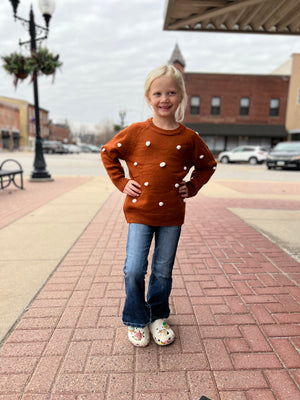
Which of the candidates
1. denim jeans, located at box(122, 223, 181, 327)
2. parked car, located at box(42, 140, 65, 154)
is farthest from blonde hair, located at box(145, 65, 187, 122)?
parked car, located at box(42, 140, 65, 154)

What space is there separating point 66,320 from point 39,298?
46 cm

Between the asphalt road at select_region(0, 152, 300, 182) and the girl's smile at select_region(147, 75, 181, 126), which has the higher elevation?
the girl's smile at select_region(147, 75, 181, 126)

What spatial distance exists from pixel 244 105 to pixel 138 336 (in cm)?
3200

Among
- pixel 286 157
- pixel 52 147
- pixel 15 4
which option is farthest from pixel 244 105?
pixel 15 4

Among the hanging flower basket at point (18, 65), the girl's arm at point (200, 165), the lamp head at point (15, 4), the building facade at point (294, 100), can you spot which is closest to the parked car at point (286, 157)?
the building facade at point (294, 100)

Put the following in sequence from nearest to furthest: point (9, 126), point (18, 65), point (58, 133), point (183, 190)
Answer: point (183, 190) < point (18, 65) < point (9, 126) < point (58, 133)

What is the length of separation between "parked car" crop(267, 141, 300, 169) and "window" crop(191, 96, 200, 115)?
13.4 m

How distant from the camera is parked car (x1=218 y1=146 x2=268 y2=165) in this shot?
78.2 ft

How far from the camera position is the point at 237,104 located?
100 feet

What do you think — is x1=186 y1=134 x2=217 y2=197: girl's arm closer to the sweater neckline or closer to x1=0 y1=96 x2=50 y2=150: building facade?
the sweater neckline

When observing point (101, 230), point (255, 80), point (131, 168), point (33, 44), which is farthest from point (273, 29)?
point (255, 80)

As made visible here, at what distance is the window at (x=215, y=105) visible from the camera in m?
30.5

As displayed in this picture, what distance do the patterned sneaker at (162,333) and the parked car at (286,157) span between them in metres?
17.4

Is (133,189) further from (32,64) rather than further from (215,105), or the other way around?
(215,105)
